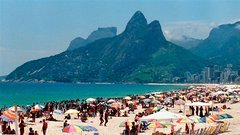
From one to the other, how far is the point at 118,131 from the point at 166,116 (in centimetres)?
664

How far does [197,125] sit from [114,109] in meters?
11.3

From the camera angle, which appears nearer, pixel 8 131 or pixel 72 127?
pixel 72 127

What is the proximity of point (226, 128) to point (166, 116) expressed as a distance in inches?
247

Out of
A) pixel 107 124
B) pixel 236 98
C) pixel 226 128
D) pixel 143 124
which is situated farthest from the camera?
pixel 236 98

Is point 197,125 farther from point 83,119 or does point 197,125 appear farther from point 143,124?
point 83,119

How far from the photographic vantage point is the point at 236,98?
58531 millimetres

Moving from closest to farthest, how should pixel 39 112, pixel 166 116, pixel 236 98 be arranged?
pixel 166 116, pixel 39 112, pixel 236 98

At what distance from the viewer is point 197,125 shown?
3027 cm

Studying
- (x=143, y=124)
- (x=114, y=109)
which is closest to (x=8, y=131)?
(x=143, y=124)

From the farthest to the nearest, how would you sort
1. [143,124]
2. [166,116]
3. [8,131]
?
1. [143,124]
2. [8,131]
3. [166,116]

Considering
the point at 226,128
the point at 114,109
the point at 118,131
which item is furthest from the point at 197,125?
the point at 114,109

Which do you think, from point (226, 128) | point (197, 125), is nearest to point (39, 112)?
point (197, 125)

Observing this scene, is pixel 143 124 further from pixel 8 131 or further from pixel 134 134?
Answer: pixel 8 131

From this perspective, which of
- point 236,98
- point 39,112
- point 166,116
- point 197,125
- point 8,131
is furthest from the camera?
point 236,98
